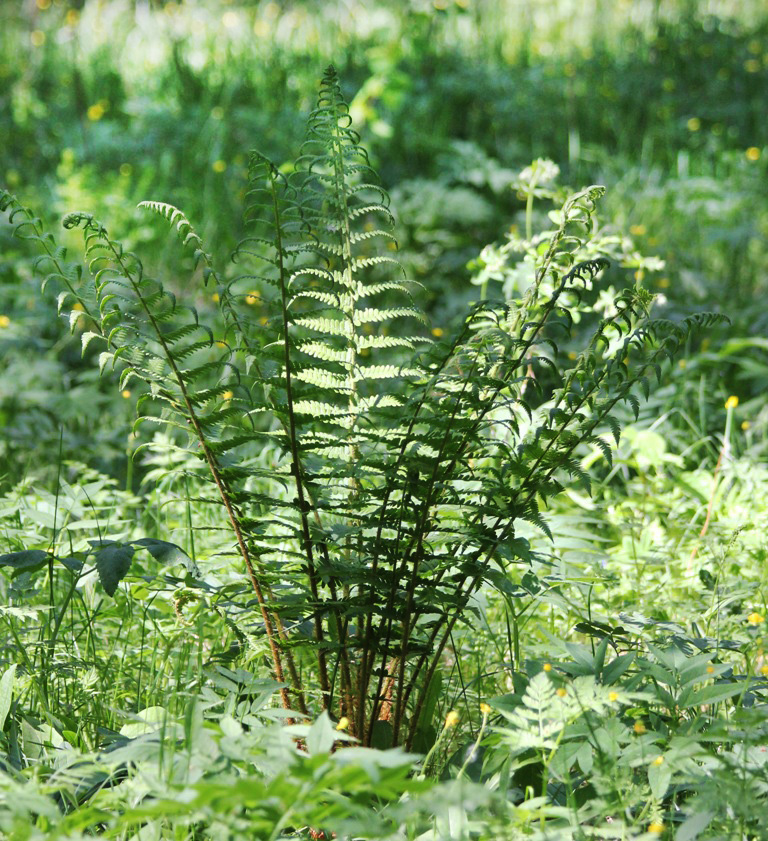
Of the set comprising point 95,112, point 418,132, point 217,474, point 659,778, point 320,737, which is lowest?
point 659,778

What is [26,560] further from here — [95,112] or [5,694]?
[95,112]

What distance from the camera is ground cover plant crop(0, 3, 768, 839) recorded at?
1.35 metres

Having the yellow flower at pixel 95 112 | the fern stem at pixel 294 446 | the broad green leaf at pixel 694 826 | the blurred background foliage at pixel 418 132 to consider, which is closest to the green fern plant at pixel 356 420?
the fern stem at pixel 294 446

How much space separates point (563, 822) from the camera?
1.44 metres

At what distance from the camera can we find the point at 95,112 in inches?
252

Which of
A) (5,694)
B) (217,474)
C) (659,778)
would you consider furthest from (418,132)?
(659,778)

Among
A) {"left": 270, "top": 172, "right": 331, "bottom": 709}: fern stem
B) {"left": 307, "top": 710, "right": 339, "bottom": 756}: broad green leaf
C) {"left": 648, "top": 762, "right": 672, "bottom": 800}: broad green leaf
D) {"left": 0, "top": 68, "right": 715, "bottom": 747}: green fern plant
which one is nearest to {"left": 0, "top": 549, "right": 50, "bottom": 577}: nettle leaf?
{"left": 0, "top": 68, "right": 715, "bottom": 747}: green fern plant

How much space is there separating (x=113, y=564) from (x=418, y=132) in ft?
15.4

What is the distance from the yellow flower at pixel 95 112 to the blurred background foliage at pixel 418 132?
0.03 m

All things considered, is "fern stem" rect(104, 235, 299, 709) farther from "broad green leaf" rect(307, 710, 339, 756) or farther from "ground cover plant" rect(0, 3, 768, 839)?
"broad green leaf" rect(307, 710, 339, 756)

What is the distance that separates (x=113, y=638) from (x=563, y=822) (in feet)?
3.55

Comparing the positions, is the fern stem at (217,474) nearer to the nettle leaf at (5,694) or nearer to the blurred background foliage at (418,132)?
the nettle leaf at (5,694)

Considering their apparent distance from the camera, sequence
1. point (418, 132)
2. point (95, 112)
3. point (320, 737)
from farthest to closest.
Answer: point (95, 112)
point (418, 132)
point (320, 737)

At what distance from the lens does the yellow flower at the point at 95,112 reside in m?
6.39
